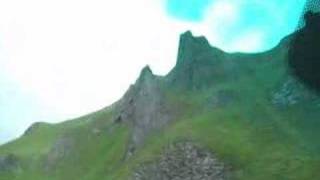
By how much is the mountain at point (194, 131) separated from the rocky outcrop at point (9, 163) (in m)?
0.23

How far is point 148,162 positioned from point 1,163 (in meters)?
45.1

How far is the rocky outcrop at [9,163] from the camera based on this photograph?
158000 mm

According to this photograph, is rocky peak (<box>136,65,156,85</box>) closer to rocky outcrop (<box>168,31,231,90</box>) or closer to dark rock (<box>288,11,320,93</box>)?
rocky outcrop (<box>168,31,231,90</box>)

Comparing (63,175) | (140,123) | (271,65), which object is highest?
(271,65)

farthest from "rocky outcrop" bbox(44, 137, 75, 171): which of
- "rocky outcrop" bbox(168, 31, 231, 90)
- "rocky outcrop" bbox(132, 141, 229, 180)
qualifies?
"rocky outcrop" bbox(132, 141, 229, 180)

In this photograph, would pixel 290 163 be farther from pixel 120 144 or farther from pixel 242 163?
pixel 120 144

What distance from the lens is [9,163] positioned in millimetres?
159125

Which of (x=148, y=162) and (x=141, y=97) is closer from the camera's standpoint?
(x=148, y=162)

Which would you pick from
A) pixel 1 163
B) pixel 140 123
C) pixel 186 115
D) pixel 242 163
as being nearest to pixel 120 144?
pixel 140 123

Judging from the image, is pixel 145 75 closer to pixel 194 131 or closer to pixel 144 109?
pixel 144 109

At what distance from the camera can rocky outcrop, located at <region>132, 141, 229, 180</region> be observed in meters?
125

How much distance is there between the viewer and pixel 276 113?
460 ft

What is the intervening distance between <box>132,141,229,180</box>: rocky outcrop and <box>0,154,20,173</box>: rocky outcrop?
4112 centimetres

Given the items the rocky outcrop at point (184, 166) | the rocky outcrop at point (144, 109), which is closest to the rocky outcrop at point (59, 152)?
the rocky outcrop at point (144, 109)
